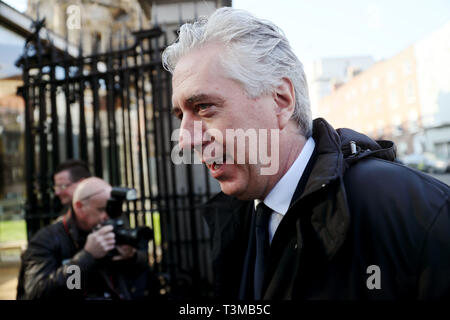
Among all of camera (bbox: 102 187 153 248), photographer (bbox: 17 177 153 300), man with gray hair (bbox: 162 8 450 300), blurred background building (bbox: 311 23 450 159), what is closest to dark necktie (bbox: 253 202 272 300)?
man with gray hair (bbox: 162 8 450 300)

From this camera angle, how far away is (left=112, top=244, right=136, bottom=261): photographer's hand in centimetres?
245

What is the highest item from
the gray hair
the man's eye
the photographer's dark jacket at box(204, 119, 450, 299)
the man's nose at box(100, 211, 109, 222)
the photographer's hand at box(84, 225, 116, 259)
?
the gray hair

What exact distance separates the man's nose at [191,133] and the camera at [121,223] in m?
1.41

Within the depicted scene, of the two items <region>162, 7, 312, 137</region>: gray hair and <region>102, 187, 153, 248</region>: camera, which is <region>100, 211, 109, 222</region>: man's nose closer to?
<region>102, 187, 153, 248</region>: camera

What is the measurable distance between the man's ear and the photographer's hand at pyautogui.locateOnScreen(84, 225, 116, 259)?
1.77 metres

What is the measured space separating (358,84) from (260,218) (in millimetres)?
45954

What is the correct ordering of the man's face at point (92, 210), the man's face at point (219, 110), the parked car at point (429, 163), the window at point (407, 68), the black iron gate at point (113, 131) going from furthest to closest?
the window at point (407, 68) < the parked car at point (429, 163) < the black iron gate at point (113, 131) < the man's face at point (92, 210) < the man's face at point (219, 110)

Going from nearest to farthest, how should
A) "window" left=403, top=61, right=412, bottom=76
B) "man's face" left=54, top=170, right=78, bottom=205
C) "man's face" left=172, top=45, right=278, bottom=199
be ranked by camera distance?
"man's face" left=172, top=45, right=278, bottom=199, "man's face" left=54, top=170, right=78, bottom=205, "window" left=403, top=61, right=412, bottom=76

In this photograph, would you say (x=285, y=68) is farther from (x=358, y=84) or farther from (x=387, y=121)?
(x=358, y=84)

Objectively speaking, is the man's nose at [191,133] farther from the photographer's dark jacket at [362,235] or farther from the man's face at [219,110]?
the photographer's dark jacket at [362,235]

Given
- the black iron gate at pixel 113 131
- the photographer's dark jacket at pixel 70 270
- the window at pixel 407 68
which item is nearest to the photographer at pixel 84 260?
the photographer's dark jacket at pixel 70 270

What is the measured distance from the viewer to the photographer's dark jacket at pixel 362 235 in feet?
2.85

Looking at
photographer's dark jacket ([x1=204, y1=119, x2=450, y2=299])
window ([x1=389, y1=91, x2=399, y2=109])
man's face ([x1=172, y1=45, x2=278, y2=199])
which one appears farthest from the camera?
window ([x1=389, y1=91, x2=399, y2=109])
